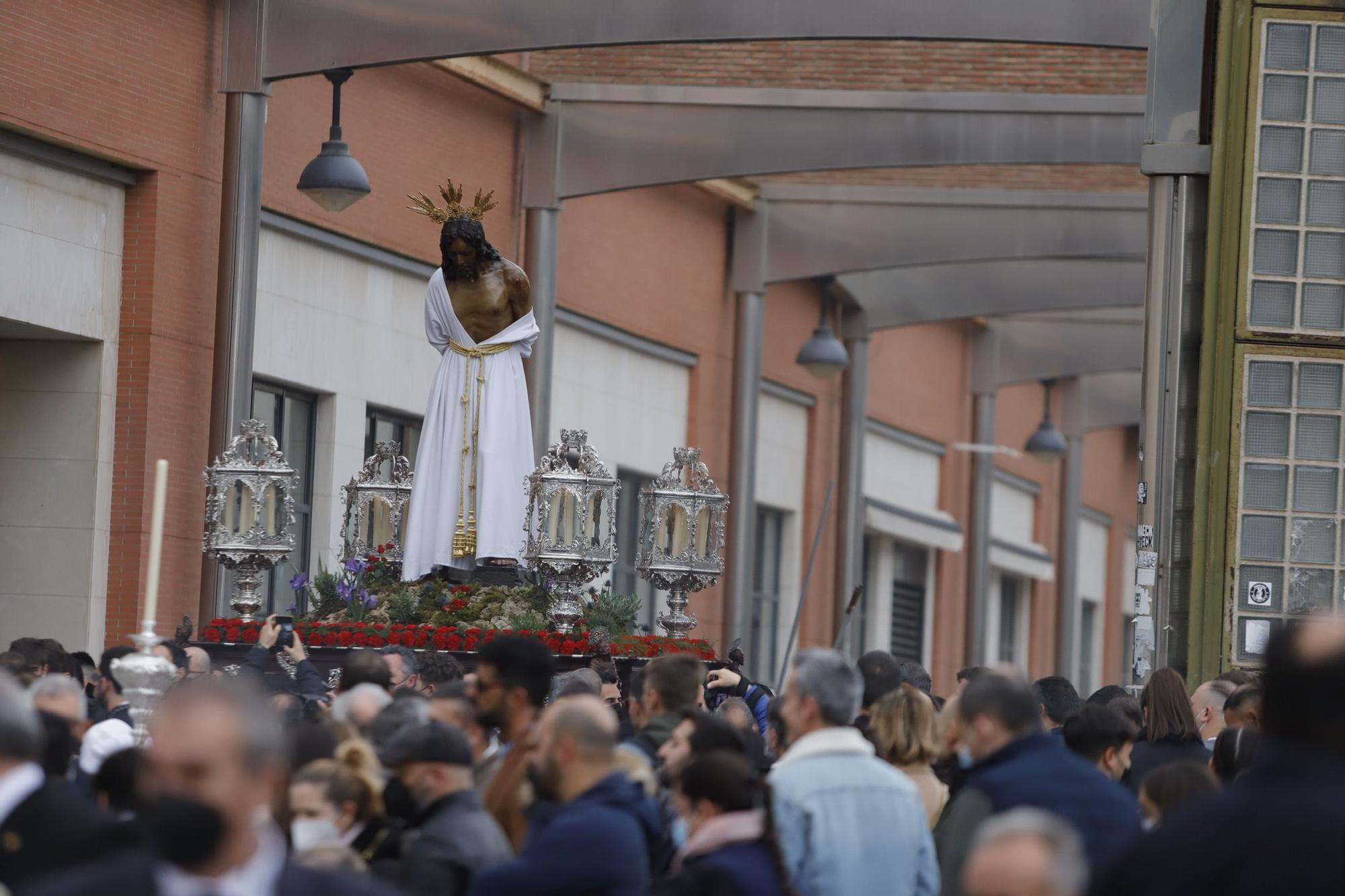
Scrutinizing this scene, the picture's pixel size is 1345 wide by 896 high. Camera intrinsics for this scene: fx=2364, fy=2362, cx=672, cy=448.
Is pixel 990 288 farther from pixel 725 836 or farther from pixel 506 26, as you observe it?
pixel 725 836

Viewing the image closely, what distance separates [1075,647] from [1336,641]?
37174 millimetres

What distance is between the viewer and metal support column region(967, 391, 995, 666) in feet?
118

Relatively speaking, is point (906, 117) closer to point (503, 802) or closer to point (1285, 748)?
point (503, 802)

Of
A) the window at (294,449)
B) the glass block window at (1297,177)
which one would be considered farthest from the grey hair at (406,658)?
the window at (294,449)

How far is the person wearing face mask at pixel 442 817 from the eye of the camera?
6426mm

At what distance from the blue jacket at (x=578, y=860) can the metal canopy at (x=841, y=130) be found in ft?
54.8

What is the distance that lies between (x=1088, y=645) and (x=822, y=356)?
20541mm

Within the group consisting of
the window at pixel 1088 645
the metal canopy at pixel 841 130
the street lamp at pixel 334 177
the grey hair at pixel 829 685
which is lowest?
the window at pixel 1088 645

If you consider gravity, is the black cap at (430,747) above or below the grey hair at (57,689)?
below

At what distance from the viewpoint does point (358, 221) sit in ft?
72.2

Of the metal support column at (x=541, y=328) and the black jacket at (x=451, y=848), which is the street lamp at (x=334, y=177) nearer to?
the metal support column at (x=541, y=328)

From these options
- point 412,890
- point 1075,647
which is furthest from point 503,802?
point 1075,647

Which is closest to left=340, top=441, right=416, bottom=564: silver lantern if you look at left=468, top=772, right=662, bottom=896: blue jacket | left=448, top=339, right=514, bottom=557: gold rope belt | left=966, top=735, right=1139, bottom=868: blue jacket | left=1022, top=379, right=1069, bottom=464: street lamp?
left=448, top=339, right=514, bottom=557: gold rope belt

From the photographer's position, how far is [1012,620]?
40469 mm
